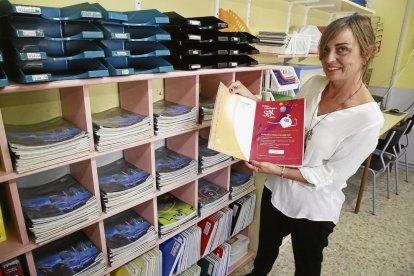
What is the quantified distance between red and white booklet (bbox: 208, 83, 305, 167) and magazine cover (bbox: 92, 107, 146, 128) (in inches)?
14.1

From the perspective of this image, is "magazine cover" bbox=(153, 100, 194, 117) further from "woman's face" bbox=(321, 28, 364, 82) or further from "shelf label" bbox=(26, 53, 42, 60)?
"woman's face" bbox=(321, 28, 364, 82)

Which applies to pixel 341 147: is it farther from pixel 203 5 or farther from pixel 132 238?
pixel 203 5

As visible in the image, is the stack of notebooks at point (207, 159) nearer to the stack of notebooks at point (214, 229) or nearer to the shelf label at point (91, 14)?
the stack of notebooks at point (214, 229)

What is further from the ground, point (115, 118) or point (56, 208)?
point (115, 118)

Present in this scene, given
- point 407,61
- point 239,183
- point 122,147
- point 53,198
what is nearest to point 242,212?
point 239,183

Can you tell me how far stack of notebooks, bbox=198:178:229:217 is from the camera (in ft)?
5.57

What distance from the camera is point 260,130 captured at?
133cm

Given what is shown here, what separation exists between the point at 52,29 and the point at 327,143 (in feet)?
3.77

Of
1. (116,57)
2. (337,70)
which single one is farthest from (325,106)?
(116,57)

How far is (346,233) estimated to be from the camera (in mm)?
2598

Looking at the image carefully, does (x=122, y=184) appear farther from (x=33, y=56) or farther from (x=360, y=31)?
(x=360, y=31)

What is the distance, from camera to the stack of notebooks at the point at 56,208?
1.02 meters

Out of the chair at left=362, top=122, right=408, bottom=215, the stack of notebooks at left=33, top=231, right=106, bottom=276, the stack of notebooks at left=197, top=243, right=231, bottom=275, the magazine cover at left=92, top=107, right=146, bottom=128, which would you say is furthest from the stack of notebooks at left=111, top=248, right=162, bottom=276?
the chair at left=362, top=122, right=408, bottom=215

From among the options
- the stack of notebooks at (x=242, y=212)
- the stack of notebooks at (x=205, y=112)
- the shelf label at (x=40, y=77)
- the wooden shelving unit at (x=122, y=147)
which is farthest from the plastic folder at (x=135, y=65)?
the stack of notebooks at (x=242, y=212)
